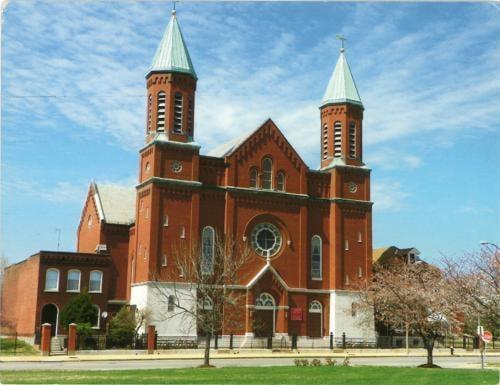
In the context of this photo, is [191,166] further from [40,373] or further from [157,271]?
[40,373]

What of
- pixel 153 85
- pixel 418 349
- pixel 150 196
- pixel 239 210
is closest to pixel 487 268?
pixel 418 349

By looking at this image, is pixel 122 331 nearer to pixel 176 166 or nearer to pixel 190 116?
pixel 176 166

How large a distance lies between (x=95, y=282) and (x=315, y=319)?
1837 centimetres

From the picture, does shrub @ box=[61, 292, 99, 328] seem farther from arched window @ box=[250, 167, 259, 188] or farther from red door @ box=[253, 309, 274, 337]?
arched window @ box=[250, 167, 259, 188]

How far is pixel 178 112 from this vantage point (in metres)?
56.9

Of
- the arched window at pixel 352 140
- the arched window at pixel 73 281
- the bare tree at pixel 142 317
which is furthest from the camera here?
the arched window at pixel 352 140

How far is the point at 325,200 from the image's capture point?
62.6 metres

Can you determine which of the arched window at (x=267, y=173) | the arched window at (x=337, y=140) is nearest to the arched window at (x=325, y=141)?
the arched window at (x=337, y=140)

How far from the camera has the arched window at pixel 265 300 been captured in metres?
57.5

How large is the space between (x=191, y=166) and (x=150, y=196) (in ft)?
13.5

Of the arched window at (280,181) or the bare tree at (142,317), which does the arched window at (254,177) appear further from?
the bare tree at (142,317)

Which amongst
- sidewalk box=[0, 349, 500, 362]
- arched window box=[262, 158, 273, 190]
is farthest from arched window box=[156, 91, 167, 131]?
sidewalk box=[0, 349, 500, 362]

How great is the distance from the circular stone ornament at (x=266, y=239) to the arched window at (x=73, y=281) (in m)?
14.3

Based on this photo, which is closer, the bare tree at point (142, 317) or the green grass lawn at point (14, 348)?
the green grass lawn at point (14, 348)
